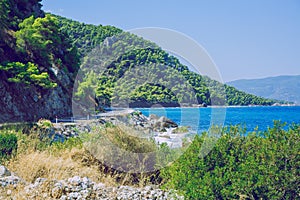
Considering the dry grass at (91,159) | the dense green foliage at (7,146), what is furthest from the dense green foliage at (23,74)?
the dense green foliage at (7,146)

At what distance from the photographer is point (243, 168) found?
378cm

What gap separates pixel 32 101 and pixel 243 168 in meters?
24.4

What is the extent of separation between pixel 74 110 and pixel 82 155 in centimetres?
2684

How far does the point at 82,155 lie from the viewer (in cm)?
564

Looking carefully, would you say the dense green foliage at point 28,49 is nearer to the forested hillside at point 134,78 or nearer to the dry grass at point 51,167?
the forested hillside at point 134,78

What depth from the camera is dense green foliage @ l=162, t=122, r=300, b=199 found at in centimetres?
362

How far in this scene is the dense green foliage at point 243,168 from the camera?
3621 mm

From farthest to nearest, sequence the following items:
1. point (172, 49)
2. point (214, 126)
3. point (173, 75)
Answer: point (173, 75)
point (172, 49)
point (214, 126)

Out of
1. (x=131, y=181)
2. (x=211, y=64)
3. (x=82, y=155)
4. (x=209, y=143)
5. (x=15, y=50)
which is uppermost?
(x=15, y=50)

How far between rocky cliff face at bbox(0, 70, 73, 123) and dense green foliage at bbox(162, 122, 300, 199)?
20769mm

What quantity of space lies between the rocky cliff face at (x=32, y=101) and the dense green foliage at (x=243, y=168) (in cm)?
2077

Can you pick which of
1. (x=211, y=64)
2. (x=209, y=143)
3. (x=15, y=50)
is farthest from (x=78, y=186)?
(x=15, y=50)

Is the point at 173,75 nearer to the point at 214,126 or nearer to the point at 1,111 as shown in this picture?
the point at 214,126

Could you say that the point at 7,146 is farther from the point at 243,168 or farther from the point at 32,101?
the point at 32,101
